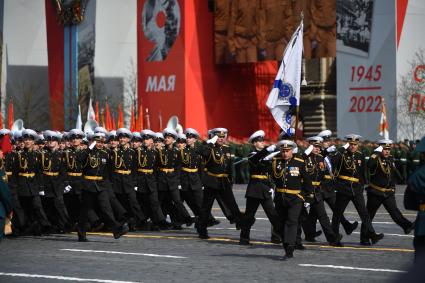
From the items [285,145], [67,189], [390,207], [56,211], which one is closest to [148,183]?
[67,189]

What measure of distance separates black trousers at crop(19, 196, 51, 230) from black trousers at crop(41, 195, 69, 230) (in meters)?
0.27

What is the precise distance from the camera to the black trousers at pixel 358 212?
17078 millimetres

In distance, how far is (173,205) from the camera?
21.1 meters

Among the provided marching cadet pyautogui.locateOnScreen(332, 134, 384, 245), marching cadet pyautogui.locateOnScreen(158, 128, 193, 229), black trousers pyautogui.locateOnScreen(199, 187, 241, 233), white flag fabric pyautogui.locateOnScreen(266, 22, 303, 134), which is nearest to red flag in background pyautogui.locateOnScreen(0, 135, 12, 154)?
marching cadet pyautogui.locateOnScreen(158, 128, 193, 229)

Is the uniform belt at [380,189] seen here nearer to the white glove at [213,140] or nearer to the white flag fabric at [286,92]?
the white flag fabric at [286,92]

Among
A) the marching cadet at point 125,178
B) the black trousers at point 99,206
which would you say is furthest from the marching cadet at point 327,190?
the marching cadet at point 125,178

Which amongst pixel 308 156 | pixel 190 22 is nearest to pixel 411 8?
pixel 190 22

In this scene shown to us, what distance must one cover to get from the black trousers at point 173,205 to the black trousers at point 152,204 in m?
0.30

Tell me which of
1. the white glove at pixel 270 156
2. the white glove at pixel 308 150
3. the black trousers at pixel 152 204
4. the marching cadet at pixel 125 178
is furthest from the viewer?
the black trousers at pixel 152 204

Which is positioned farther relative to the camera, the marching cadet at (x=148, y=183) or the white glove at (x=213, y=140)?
the marching cadet at (x=148, y=183)

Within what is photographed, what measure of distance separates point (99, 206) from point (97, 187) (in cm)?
32

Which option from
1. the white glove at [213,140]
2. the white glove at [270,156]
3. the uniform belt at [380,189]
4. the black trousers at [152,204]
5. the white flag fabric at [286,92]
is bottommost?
the black trousers at [152,204]

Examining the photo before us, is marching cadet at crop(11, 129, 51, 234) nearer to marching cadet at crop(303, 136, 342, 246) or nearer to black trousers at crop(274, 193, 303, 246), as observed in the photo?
marching cadet at crop(303, 136, 342, 246)

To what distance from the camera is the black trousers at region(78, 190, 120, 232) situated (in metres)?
17.8
